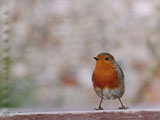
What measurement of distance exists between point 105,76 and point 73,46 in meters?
2.95

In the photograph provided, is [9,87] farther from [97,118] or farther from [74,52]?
[97,118]

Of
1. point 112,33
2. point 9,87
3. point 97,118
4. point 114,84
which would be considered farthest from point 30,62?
point 97,118

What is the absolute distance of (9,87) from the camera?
14.9 feet

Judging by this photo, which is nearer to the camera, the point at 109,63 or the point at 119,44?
the point at 109,63

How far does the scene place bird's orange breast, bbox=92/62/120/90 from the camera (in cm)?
208

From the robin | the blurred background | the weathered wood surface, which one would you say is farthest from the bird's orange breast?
the blurred background

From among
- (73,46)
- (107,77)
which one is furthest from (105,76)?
(73,46)

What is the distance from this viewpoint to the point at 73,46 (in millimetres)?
5027

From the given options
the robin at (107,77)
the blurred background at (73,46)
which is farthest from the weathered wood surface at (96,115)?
the blurred background at (73,46)

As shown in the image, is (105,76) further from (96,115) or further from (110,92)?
(96,115)

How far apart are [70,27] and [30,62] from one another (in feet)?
1.94

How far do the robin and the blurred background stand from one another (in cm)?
221

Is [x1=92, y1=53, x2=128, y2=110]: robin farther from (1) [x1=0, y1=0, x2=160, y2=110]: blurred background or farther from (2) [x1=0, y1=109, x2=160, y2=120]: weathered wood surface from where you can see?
(1) [x1=0, y1=0, x2=160, y2=110]: blurred background

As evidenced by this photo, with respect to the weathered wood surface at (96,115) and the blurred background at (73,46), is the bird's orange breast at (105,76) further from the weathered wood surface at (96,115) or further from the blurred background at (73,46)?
the blurred background at (73,46)
